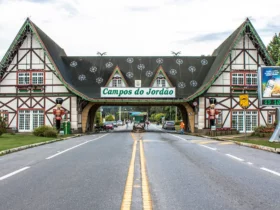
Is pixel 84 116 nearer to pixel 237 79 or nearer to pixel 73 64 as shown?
pixel 73 64

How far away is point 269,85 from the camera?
81.3ft

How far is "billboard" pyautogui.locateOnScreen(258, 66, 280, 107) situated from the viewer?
24.6 metres

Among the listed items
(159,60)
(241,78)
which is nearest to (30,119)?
(159,60)

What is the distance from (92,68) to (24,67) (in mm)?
8387

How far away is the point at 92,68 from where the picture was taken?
4825 centimetres

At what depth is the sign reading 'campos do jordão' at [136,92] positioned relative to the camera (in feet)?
146

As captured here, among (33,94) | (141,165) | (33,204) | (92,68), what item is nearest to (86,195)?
(33,204)

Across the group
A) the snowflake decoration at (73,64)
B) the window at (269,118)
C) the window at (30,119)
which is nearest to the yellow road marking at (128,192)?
the window at (30,119)

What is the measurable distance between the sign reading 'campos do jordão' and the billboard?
20201 mm

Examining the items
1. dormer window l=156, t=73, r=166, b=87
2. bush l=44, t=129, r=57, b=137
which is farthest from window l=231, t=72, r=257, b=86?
bush l=44, t=129, r=57, b=137

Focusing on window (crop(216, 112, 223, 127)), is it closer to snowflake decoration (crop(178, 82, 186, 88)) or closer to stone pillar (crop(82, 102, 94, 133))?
snowflake decoration (crop(178, 82, 186, 88))

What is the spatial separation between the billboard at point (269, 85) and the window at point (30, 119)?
26.8m

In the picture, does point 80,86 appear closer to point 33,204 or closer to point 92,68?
point 92,68

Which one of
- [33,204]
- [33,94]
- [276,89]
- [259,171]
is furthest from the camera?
[33,94]
